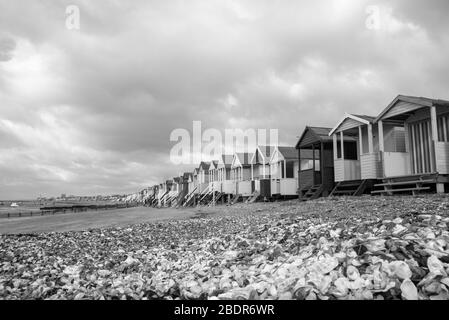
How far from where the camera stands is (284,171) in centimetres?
3034

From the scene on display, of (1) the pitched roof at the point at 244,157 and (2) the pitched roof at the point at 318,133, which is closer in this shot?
(2) the pitched roof at the point at 318,133

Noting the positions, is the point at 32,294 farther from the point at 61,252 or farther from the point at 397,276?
the point at 397,276

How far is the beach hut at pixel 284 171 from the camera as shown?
1099 inches

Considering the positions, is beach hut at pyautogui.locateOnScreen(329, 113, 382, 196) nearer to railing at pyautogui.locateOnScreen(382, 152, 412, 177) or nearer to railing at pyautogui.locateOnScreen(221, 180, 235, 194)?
railing at pyautogui.locateOnScreen(382, 152, 412, 177)

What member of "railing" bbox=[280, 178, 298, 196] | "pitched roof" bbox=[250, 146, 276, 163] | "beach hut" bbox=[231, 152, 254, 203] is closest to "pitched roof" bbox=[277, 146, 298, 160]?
"pitched roof" bbox=[250, 146, 276, 163]

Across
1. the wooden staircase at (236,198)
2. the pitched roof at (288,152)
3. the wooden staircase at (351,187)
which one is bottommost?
the wooden staircase at (236,198)

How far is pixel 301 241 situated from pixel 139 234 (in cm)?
625

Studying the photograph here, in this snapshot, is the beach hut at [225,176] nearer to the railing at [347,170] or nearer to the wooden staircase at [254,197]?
the wooden staircase at [254,197]

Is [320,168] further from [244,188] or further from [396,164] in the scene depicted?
[244,188]

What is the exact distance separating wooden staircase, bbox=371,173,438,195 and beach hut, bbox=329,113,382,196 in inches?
39.8

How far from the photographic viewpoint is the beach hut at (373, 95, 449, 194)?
46.4 ft

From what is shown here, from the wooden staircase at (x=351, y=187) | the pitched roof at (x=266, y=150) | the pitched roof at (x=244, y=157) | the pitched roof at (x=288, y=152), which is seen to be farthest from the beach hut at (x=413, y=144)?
the pitched roof at (x=244, y=157)

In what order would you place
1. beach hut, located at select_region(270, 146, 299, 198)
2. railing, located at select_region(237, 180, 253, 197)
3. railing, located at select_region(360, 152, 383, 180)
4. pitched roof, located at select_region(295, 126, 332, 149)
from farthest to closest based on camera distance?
railing, located at select_region(237, 180, 253, 197) → beach hut, located at select_region(270, 146, 299, 198) → pitched roof, located at select_region(295, 126, 332, 149) → railing, located at select_region(360, 152, 383, 180)

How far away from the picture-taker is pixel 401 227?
5.91m
